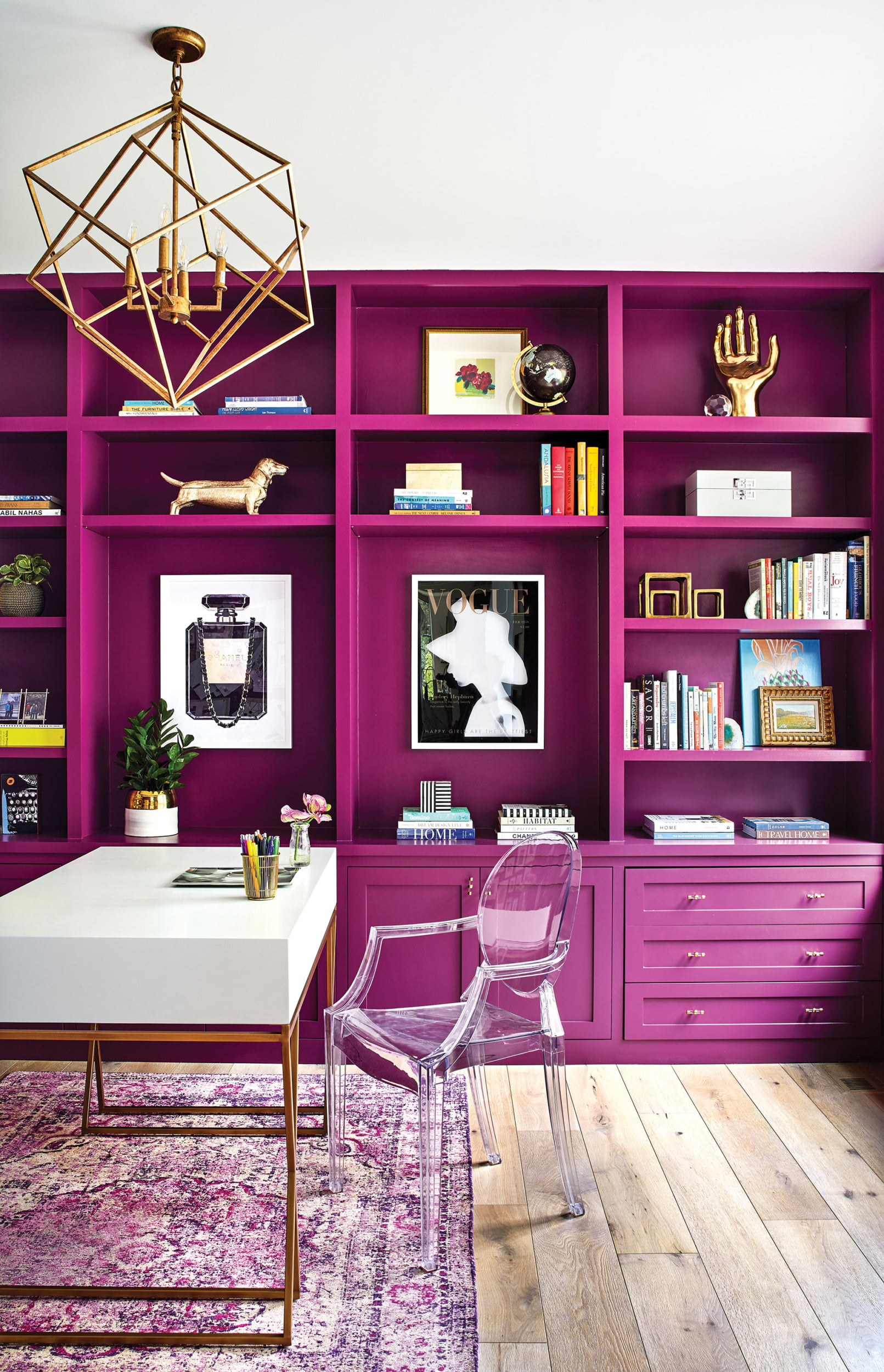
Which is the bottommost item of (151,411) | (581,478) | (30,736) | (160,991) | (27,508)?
(160,991)

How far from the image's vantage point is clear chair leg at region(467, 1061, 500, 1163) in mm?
2611

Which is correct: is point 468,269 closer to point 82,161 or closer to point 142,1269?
point 82,161

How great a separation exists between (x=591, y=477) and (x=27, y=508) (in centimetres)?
213

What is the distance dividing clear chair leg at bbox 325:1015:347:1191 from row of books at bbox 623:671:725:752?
A: 1.58 m

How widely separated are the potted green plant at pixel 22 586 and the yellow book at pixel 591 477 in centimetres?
212

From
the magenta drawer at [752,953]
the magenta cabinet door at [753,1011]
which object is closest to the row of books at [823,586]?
the magenta drawer at [752,953]

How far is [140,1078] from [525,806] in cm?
167

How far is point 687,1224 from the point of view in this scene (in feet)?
7.66

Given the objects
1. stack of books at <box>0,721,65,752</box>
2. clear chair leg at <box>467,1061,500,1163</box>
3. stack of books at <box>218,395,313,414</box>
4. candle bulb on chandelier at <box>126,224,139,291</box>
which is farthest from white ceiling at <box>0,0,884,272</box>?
clear chair leg at <box>467,1061,500,1163</box>

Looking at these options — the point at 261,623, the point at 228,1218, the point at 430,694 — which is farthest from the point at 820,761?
the point at 228,1218

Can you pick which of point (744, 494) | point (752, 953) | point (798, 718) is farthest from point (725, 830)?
point (744, 494)

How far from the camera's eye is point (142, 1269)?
2.12 metres

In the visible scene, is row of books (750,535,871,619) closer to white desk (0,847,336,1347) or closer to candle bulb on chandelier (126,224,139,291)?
white desk (0,847,336,1347)

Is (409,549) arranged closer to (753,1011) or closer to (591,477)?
(591,477)
